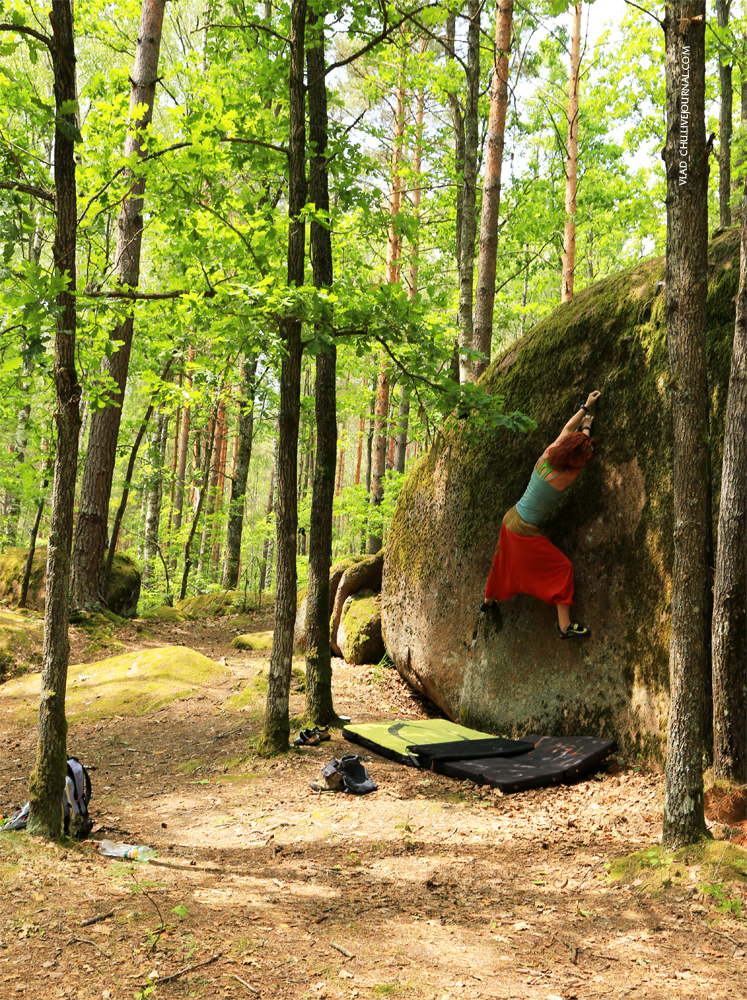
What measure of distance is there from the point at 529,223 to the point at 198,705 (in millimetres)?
12023

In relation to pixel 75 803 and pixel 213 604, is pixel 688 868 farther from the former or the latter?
pixel 213 604

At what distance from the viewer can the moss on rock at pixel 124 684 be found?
26.2 ft

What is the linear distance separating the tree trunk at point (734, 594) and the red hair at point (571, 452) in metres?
1.85

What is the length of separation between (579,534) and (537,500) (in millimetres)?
514

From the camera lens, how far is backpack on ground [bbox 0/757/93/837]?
160 inches

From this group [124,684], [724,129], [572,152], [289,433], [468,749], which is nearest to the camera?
[468,749]

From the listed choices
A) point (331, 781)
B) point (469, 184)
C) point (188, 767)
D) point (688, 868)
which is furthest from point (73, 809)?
point (469, 184)

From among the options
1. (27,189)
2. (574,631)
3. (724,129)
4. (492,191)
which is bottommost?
(574,631)

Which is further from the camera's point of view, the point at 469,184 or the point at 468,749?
the point at 469,184

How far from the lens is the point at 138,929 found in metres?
3.04

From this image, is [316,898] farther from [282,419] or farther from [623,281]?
[623,281]

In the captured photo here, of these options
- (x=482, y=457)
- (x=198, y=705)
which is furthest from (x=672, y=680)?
(x=198, y=705)

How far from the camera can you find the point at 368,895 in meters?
3.76

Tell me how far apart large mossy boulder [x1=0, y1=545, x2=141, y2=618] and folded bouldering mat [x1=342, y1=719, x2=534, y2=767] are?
6.52 metres
